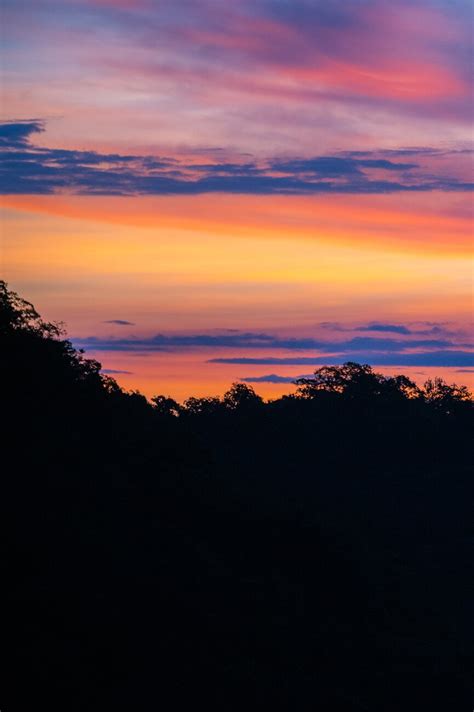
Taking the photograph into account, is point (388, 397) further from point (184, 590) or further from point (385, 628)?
point (184, 590)

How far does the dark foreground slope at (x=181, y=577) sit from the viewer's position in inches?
1265

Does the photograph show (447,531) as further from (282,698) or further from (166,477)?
(282,698)

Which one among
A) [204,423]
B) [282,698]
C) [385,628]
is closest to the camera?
[282,698]

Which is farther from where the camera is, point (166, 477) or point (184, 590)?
point (166, 477)

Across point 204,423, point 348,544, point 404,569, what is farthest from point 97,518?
point 204,423

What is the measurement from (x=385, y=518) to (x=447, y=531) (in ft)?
13.7

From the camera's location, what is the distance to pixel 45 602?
32.4 metres

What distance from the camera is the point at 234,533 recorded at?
46.7m

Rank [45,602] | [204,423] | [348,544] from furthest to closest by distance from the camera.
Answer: [204,423] → [348,544] → [45,602]

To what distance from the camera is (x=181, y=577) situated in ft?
129

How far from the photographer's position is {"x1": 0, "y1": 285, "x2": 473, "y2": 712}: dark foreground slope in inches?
1265

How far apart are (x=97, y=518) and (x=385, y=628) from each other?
44.4 ft

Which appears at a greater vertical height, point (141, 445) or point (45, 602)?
point (141, 445)

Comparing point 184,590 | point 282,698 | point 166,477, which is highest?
point 166,477
